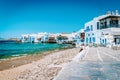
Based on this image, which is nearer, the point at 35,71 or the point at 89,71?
the point at 89,71

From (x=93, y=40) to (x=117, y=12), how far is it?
755 centimetres

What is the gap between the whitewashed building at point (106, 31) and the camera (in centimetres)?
3547

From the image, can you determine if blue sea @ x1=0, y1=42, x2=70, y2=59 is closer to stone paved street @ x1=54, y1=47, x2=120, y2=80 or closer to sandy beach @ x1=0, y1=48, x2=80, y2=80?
sandy beach @ x1=0, y1=48, x2=80, y2=80

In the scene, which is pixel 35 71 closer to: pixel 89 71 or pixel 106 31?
pixel 89 71

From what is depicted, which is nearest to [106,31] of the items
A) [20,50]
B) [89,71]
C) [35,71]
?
[20,50]

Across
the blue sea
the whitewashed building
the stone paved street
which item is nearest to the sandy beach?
the stone paved street

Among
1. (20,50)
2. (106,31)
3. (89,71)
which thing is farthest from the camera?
(20,50)

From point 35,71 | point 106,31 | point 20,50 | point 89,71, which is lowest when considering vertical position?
point 20,50

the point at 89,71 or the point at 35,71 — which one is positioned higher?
the point at 89,71

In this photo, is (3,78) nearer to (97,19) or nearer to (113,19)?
(113,19)

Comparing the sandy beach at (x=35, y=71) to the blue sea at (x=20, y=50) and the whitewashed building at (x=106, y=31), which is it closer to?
the blue sea at (x=20, y=50)

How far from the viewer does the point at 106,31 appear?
126ft

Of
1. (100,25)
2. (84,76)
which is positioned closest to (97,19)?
(100,25)

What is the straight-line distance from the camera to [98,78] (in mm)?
6551
